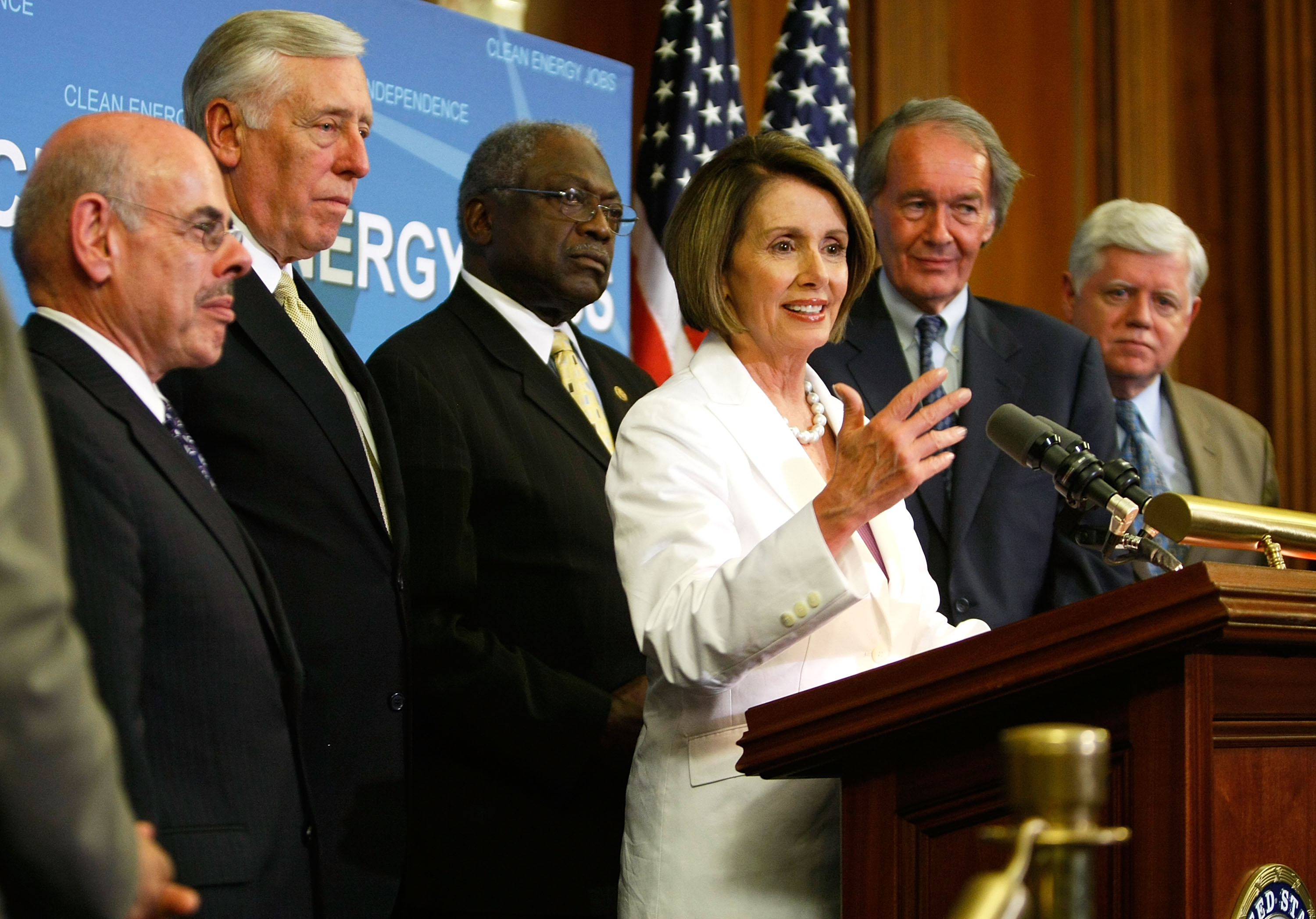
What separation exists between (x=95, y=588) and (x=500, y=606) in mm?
1214

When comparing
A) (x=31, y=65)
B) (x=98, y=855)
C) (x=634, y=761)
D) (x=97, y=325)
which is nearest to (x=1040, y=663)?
(x=634, y=761)

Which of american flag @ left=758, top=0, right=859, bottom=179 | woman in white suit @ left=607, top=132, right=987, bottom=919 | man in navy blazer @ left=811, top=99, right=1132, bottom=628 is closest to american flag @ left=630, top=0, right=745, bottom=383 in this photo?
american flag @ left=758, top=0, right=859, bottom=179

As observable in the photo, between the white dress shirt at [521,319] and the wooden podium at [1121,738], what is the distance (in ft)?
4.83

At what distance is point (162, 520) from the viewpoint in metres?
1.84

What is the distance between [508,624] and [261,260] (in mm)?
808

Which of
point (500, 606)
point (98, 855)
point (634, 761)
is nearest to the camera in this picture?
point (98, 855)

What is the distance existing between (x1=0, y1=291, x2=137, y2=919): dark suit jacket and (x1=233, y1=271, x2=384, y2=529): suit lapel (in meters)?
1.53

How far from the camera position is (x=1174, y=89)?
659cm

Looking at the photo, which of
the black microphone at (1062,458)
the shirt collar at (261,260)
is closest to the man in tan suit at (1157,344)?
→ the black microphone at (1062,458)

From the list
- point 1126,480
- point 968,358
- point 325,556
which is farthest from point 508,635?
point 1126,480

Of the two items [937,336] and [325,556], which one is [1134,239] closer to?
[937,336]

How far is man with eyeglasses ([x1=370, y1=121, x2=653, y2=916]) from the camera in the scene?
108 inches

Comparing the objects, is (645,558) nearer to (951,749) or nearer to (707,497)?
(707,497)

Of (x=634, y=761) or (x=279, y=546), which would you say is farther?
(x=279, y=546)
